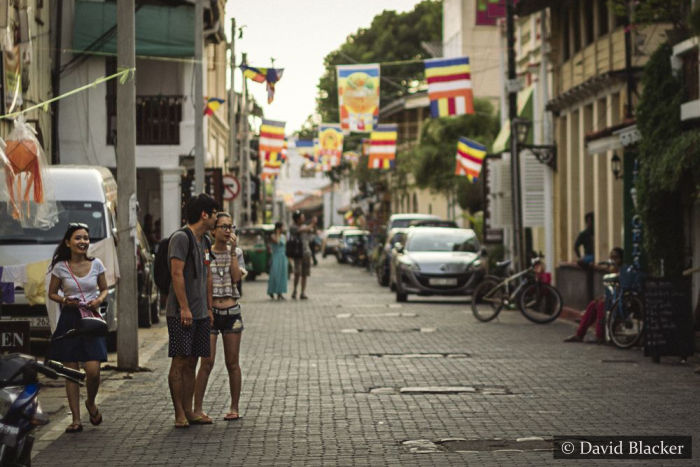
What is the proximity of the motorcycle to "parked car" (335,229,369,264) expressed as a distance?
179 ft

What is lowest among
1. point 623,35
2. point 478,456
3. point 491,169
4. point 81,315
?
point 478,456

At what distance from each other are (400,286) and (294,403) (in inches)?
722

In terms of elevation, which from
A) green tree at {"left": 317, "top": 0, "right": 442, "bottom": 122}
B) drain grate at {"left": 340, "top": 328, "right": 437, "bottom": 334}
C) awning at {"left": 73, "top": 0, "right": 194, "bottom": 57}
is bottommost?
drain grate at {"left": 340, "top": 328, "right": 437, "bottom": 334}

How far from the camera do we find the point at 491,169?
113 feet

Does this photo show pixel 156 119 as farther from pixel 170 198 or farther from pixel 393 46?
pixel 393 46

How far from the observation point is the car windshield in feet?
106

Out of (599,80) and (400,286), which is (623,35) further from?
(400,286)

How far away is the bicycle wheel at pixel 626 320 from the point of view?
1884cm

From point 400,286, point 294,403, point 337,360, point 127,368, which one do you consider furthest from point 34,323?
point 400,286

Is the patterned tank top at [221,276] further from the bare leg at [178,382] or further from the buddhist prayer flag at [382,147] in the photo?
the buddhist prayer flag at [382,147]

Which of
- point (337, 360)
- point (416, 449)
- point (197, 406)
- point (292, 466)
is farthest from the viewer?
point (337, 360)

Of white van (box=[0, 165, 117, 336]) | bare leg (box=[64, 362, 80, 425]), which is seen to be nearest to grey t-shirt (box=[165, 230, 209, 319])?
bare leg (box=[64, 362, 80, 425])

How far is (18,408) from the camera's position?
6621 mm

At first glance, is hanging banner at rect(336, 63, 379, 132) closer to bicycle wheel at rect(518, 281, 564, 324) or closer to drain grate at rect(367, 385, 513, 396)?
bicycle wheel at rect(518, 281, 564, 324)
